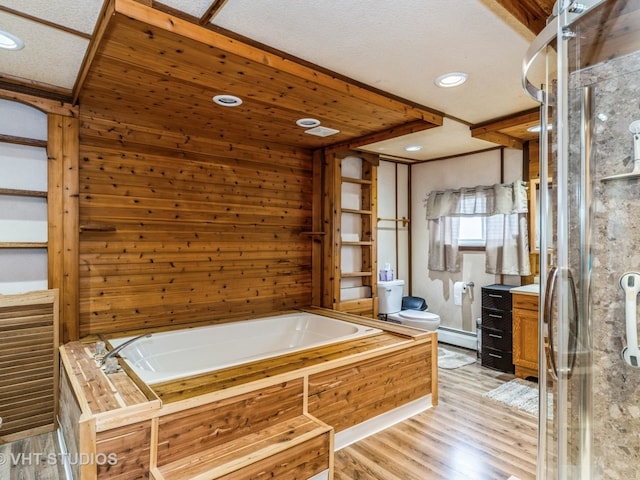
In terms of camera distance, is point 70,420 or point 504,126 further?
point 504,126

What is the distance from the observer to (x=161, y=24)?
5.34 ft

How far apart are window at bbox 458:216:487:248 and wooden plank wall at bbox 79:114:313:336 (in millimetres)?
1904

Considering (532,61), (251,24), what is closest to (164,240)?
(251,24)

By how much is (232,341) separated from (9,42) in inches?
95.3

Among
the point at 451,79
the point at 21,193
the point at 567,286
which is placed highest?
the point at 451,79

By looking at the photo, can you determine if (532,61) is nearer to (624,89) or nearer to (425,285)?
(624,89)

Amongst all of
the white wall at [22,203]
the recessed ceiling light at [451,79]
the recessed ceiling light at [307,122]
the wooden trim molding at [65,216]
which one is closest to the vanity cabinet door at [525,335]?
the recessed ceiling light at [451,79]

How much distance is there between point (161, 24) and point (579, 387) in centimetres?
222

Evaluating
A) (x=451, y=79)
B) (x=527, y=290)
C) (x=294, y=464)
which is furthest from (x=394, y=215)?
(x=294, y=464)

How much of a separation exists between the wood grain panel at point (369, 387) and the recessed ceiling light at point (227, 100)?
74.6 inches

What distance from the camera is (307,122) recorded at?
10.1 ft

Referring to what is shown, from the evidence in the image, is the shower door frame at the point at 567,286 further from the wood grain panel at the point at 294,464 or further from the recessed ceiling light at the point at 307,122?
the recessed ceiling light at the point at 307,122

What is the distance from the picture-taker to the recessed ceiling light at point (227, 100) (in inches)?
99.0

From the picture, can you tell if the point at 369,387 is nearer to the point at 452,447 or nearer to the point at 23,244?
the point at 452,447
